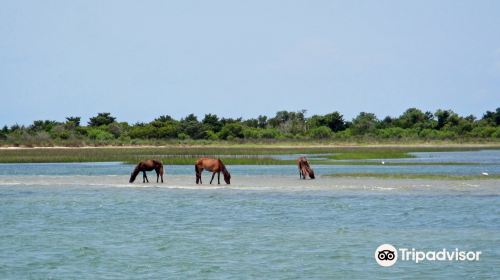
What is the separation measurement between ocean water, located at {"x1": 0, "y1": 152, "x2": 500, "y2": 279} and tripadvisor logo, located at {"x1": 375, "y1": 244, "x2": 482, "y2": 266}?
22 cm

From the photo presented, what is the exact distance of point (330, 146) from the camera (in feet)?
320

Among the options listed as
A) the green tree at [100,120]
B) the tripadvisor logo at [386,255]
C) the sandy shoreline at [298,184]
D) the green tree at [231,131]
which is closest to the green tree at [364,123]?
the green tree at [231,131]

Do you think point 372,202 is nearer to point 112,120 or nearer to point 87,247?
point 87,247

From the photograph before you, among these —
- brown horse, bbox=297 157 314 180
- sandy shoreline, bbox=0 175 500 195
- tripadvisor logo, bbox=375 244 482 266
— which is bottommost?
tripadvisor logo, bbox=375 244 482 266

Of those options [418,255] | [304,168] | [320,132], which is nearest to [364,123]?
[320,132]

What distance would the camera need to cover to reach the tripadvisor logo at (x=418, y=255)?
18484mm

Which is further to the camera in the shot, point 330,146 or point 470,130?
point 470,130

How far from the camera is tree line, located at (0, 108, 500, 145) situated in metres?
111

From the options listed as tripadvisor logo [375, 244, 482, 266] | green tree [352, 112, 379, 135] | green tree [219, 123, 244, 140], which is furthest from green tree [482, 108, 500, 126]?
tripadvisor logo [375, 244, 482, 266]

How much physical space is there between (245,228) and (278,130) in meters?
98.0

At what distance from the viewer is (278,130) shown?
122062 millimetres

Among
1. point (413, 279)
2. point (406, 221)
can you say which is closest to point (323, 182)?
point (406, 221)

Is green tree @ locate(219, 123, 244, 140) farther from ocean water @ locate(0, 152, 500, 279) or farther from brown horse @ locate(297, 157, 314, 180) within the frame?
ocean water @ locate(0, 152, 500, 279)

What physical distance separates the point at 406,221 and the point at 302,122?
349ft
